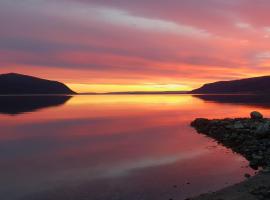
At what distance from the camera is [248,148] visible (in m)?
26.8

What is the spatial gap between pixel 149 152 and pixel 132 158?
2.58 m

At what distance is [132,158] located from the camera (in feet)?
81.5

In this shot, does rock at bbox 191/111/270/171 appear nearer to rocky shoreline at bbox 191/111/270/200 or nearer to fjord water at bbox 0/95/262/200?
rocky shoreline at bbox 191/111/270/200

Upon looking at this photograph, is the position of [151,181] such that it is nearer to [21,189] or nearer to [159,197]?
[159,197]

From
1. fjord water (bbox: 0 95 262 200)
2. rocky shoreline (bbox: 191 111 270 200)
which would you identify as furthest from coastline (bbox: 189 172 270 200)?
fjord water (bbox: 0 95 262 200)

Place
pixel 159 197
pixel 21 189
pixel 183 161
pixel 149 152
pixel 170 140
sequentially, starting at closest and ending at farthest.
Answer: pixel 159 197
pixel 21 189
pixel 183 161
pixel 149 152
pixel 170 140

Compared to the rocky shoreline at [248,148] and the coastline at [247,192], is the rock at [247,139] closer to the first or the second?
the rocky shoreline at [248,148]

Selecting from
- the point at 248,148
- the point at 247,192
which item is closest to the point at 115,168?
the point at 247,192

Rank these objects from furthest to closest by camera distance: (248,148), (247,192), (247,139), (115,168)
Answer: (247,139)
(248,148)
(115,168)
(247,192)

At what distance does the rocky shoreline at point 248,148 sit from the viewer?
14.9m

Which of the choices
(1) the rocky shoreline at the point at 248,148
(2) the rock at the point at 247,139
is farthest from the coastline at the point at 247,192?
(2) the rock at the point at 247,139

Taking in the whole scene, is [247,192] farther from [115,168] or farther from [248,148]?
[248,148]

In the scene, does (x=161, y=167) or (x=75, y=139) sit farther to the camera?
(x=75, y=139)

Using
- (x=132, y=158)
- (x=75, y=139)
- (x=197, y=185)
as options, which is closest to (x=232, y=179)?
(x=197, y=185)
